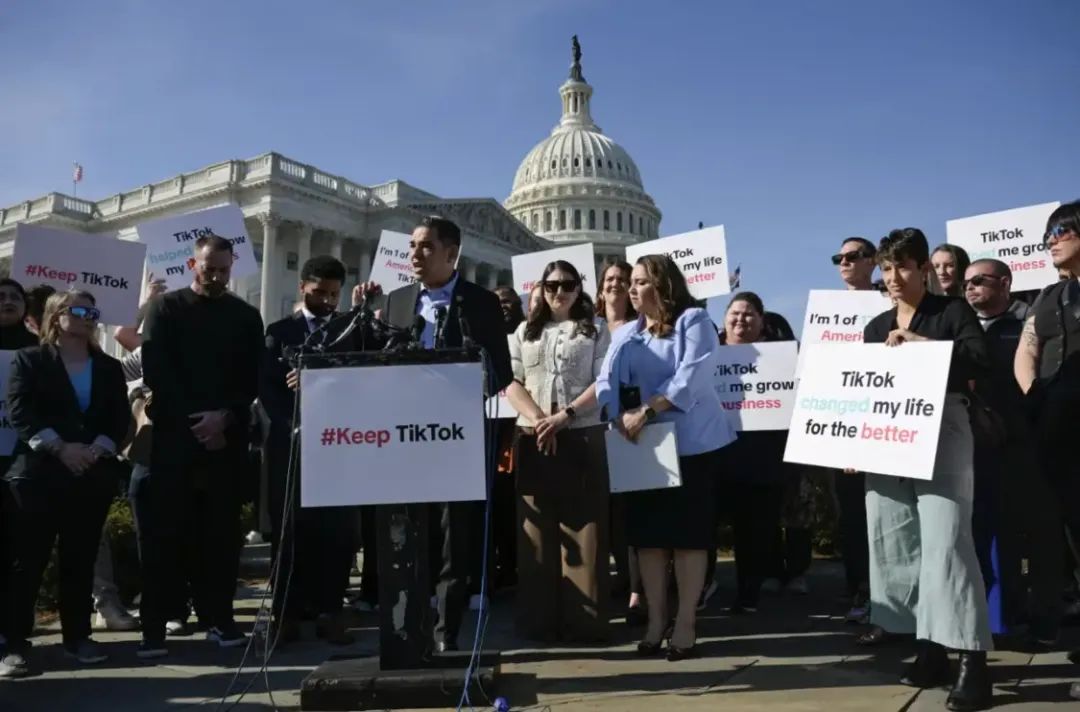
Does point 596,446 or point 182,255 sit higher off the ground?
point 182,255

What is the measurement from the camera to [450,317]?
12.5ft

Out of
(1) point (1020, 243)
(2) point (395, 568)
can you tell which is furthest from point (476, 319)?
(1) point (1020, 243)

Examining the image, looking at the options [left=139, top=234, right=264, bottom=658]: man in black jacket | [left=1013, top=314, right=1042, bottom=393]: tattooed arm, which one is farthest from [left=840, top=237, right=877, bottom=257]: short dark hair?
[left=139, top=234, right=264, bottom=658]: man in black jacket

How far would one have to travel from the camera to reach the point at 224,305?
4.74m

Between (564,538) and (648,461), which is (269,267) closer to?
(564,538)

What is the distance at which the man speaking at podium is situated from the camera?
12.9 feet

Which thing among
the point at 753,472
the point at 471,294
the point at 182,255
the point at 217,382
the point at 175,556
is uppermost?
the point at 182,255

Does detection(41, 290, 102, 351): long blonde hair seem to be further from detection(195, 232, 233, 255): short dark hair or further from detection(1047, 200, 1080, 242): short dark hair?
detection(1047, 200, 1080, 242): short dark hair

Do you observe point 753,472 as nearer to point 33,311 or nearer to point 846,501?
point 846,501

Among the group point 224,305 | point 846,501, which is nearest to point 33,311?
point 224,305

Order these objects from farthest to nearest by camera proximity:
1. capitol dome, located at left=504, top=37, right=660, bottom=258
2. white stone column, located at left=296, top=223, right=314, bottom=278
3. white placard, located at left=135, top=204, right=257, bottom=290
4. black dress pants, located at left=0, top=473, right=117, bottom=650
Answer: capitol dome, located at left=504, top=37, right=660, bottom=258 < white stone column, located at left=296, top=223, right=314, bottom=278 < white placard, located at left=135, top=204, right=257, bottom=290 < black dress pants, located at left=0, top=473, right=117, bottom=650

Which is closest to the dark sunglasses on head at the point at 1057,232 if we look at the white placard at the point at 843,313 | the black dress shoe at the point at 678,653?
the white placard at the point at 843,313

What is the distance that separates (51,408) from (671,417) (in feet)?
10.1

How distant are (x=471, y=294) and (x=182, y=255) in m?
4.23
